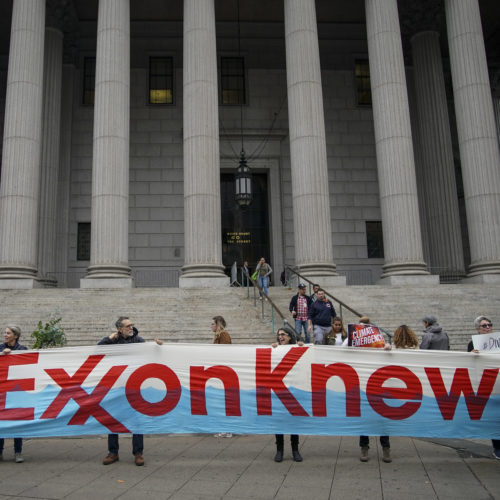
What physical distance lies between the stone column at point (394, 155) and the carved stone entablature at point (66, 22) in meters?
14.4

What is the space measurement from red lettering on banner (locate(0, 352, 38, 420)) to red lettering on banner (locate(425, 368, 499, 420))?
5.54 meters

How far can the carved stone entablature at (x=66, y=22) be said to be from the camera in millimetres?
24625

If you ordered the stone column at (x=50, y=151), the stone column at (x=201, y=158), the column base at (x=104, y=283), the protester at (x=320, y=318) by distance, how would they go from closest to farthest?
1. the protester at (x=320, y=318)
2. the column base at (x=104, y=283)
3. the stone column at (x=201, y=158)
4. the stone column at (x=50, y=151)

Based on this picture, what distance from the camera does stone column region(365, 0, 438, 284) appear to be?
1919 centimetres

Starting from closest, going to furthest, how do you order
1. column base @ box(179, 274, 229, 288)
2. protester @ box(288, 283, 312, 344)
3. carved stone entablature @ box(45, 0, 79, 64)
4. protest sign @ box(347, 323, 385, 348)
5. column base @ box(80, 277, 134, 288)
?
protest sign @ box(347, 323, 385, 348), protester @ box(288, 283, 312, 344), column base @ box(80, 277, 134, 288), column base @ box(179, 274, 229, 288), carved stone entablature @ box(45, 0, 79, 64)

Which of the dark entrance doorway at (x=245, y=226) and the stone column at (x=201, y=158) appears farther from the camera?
the dark entrance doorway at (x=245, y=226)

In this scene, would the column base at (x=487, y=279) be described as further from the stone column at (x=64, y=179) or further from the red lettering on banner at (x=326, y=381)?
the stone column at (x=64, y=179)

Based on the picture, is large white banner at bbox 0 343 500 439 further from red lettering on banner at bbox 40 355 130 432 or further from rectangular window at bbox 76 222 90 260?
rectangular window at bbox 76 222 90 260

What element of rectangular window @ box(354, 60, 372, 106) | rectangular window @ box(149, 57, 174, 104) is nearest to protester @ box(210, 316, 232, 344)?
rectangular window @ box(149, 57, 174, 104)

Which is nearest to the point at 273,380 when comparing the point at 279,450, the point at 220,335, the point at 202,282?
the point at 279,450

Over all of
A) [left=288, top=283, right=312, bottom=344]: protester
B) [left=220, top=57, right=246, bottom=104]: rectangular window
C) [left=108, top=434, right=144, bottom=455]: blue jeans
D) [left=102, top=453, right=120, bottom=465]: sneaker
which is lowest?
[left=102, top=453, right=120, bottom=465]: sneaker

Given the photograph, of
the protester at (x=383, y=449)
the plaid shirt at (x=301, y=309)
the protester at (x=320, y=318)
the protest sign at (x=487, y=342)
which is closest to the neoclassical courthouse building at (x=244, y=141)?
the plaid shirt at (x=301, y=309)

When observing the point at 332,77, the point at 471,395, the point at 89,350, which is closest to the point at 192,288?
the point at 89,350

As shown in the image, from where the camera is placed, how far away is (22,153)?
19250 mm
